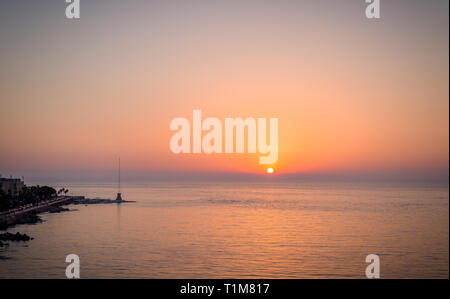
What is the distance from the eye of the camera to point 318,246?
189 ft

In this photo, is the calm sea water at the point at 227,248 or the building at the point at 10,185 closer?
the calm sea water at the point at 227,248

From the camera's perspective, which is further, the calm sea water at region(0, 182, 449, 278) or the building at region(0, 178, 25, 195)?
the building at region(0, 178, 25, 195)

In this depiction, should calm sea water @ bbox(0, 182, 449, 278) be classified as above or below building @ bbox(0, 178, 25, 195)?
below

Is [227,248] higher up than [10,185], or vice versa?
[10,185]

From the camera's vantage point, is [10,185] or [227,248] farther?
[10,185]

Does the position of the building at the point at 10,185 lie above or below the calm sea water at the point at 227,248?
above
